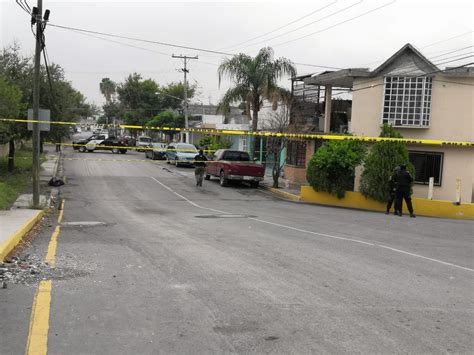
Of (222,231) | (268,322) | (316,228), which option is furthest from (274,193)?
(268,322)

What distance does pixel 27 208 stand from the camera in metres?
14.8

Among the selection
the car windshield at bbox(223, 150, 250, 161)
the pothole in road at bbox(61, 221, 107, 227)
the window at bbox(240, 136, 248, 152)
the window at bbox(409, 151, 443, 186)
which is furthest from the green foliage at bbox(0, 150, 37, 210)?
the window at bbox(240, 136, 248, 152)

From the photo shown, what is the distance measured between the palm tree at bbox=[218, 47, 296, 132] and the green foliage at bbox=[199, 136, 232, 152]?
8.22m

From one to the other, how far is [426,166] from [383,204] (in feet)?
10.2

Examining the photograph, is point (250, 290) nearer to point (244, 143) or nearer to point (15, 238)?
point (15, 238)

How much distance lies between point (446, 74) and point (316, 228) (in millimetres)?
11784

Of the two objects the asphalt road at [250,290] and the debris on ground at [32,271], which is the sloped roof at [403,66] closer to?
the asphalt road at [250,290]

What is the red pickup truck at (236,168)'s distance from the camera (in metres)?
25.2

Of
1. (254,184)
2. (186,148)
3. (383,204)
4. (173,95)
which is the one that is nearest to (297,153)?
(254,184)

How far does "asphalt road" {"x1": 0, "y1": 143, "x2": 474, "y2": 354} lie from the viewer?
15.6ft

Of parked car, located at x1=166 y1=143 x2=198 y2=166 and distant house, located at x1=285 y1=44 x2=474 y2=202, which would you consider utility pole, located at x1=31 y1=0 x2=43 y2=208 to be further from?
parked car, located at x1=166 y1=143 x2=198 y2=166

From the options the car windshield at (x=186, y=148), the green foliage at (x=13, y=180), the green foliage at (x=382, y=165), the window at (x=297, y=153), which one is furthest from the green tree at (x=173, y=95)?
the green foliage at (x=382, y=165)

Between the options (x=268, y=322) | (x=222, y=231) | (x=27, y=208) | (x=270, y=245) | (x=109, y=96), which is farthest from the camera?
(x=109, y=96)

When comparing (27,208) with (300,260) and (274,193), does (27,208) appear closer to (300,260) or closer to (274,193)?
(300,260)
